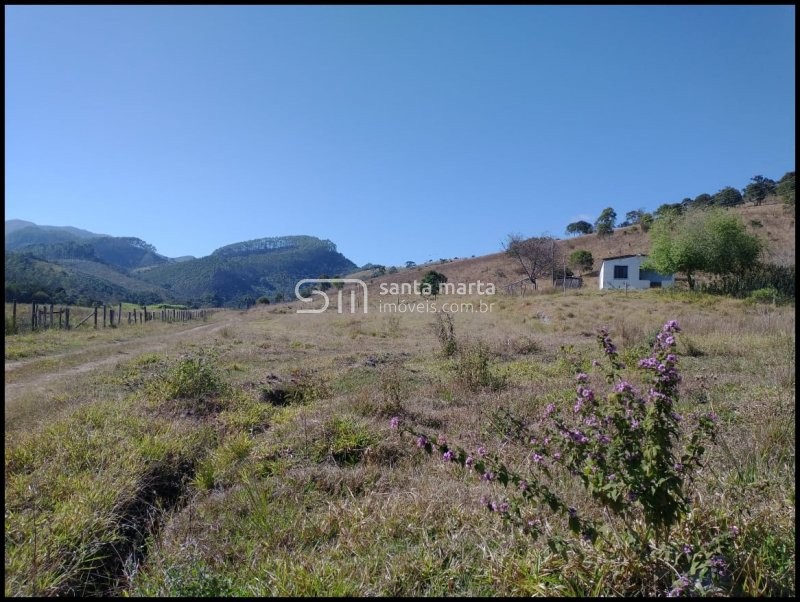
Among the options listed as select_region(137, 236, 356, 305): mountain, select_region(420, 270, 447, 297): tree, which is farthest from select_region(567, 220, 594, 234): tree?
select_region(137, 236, 356, 305): mountain

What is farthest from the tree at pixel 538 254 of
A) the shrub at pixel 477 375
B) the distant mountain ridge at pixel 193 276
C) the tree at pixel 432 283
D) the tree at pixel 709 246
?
the distant mountain ridge at pixel 193 276

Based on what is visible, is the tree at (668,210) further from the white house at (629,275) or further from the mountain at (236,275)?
the mountain at (236,275)

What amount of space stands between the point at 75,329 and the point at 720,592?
2388cm

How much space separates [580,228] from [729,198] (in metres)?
21.5

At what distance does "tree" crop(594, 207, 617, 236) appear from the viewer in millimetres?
62750

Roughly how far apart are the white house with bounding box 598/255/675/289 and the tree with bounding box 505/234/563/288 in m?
10.2

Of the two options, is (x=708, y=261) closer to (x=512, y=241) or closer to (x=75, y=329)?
(x=512, y=241)

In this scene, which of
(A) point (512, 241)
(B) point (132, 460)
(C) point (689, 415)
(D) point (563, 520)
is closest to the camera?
(D) point (563, 520)

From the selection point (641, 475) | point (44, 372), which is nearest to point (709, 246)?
point (641, 475)

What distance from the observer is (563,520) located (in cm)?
292

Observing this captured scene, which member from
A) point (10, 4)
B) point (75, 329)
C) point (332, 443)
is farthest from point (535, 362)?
point (75, 329)

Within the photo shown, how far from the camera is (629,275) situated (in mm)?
37156

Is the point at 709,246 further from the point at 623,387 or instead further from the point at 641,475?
the point at 641,475

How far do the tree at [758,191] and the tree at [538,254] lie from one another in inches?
1310
